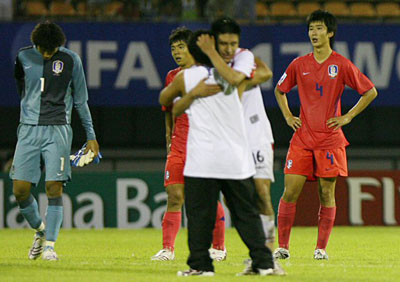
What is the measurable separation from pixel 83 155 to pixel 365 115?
347 inches

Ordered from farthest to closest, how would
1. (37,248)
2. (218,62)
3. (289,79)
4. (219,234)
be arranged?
1. (289,79)
2. (219,234)
3. (37,248)
4. (218,62)

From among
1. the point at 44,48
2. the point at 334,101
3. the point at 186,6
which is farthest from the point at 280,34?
the point at 44,48

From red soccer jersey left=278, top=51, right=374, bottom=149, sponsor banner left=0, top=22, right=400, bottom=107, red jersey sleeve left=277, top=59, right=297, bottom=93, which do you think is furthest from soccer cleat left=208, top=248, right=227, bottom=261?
sponsor banner left=0, top=22, right=400, bottom=107

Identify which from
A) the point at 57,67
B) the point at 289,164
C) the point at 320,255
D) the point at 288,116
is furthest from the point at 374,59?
the point at 57,67

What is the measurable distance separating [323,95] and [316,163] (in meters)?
0.60

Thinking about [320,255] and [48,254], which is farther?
[320,255]

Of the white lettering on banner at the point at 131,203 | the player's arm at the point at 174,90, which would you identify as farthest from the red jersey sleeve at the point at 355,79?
the white lettering on banner at the point at 131,203

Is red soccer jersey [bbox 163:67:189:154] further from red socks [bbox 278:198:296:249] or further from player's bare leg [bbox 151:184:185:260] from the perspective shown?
red socks [bbox 278:198:296:249]

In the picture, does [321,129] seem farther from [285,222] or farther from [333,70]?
[285,222]

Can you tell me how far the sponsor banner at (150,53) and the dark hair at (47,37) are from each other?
7.11m

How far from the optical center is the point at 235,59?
608 cm

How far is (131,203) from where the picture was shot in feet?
44.3

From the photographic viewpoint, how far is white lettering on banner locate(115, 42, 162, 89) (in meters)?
14.6

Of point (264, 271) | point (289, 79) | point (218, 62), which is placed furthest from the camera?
point (289, 79)
